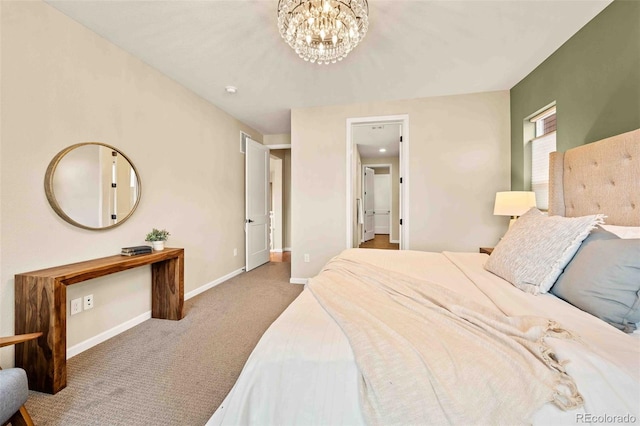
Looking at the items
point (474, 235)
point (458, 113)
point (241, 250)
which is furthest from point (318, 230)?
point (458, 113)

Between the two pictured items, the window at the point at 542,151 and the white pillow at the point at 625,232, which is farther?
the window at the point at 542,151

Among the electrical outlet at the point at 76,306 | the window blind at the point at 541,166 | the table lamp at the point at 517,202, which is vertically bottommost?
the electrical outlet at the point at 76,306

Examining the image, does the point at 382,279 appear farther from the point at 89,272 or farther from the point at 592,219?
the point at 89,272

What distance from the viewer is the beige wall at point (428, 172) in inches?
122

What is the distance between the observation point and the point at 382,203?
27.6 feet

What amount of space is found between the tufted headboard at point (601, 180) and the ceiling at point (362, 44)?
103 centimetres

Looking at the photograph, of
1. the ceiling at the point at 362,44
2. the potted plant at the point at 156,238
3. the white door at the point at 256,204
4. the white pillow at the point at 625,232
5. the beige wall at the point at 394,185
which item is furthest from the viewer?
the beige wall at the point at 394,185

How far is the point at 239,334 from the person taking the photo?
2.21m

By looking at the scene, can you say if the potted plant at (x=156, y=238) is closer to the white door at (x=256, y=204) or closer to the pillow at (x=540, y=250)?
the white door at (x=256, y=204)

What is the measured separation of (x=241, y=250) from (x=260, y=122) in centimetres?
217

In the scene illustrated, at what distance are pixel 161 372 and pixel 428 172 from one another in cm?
333

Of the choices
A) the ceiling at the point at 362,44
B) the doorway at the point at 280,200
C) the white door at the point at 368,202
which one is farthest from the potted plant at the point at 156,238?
the white door at the point at 368,202

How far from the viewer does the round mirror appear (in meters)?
1.81

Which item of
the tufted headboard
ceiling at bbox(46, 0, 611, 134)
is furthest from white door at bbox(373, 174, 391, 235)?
the tufted headboard
